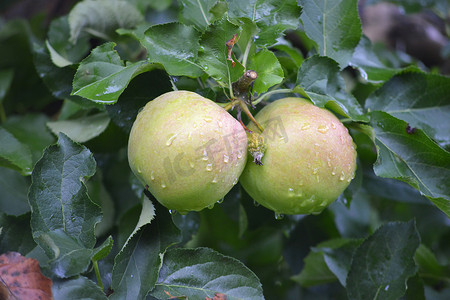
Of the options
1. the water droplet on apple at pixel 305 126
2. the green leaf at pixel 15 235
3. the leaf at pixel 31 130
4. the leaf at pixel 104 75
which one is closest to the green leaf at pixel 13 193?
the leaf at pixel 31 130

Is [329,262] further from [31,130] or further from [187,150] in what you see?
[31,130]

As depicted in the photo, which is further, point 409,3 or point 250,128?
point 409,3

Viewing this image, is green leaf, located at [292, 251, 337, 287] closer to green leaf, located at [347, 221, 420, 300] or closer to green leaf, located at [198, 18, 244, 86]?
Answer: green leaf, located at [347, 221, 420, 300]

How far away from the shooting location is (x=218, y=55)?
0.81 metres

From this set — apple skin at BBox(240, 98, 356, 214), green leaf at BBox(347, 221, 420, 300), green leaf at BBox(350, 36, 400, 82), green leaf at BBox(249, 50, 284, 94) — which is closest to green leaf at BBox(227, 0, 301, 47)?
green leaf at BBox(249, 50, 284, 94)

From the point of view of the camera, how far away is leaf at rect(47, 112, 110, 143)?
1016 mm

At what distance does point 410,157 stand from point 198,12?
0.53 m

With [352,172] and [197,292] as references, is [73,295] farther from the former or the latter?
[352,172]

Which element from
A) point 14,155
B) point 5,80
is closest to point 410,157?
point 14,155

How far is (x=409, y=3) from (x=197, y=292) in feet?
4.92

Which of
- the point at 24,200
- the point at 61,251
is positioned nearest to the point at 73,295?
the point at 61,251

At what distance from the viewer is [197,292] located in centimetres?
81

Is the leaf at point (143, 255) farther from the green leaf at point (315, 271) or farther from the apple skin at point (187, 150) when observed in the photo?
Result: the green leaf at point (315, 271)

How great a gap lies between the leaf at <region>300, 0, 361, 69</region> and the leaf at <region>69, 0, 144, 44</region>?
572mm
